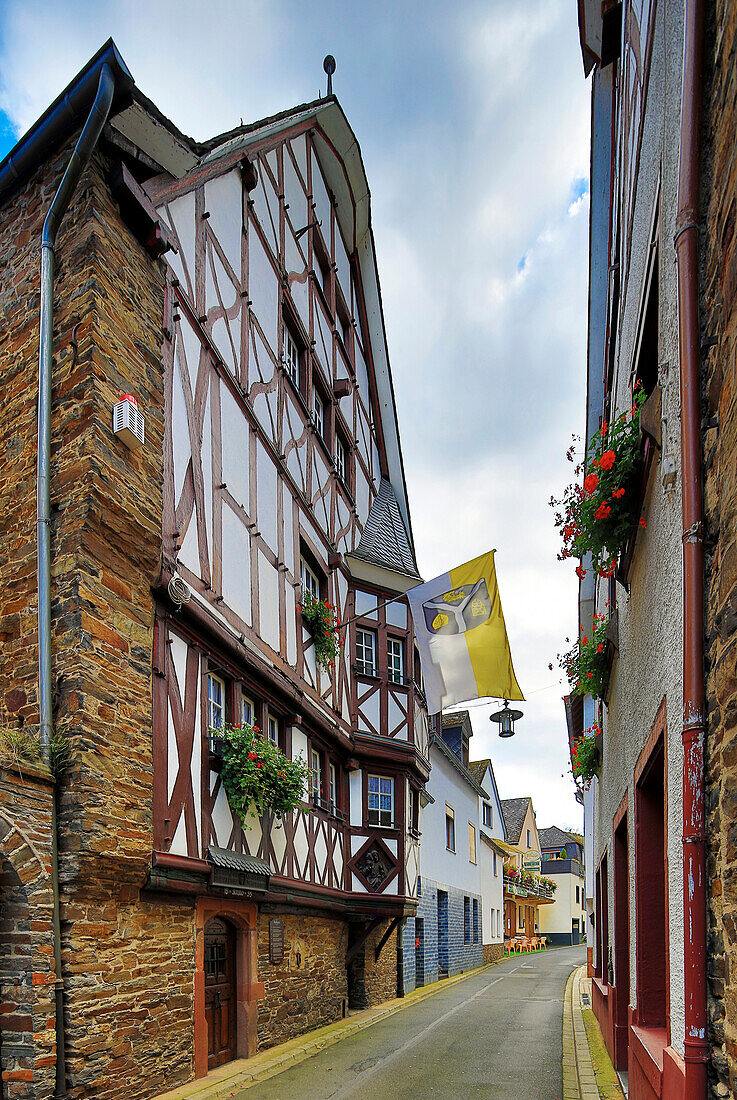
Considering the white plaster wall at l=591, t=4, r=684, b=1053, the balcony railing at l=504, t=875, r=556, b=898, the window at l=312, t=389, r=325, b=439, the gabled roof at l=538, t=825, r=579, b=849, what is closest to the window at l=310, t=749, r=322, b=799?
the window at l=312, t=389, r=325, b=439

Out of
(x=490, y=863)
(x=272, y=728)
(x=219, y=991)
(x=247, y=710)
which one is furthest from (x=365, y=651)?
(x=490, y=863)

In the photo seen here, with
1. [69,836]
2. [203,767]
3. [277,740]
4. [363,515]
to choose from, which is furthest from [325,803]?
[69,836]

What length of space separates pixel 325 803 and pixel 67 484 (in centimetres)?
750

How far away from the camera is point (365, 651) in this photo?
1544 cm

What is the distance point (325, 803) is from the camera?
1302 cm

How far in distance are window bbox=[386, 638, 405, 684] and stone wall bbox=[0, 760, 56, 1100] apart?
9.88m

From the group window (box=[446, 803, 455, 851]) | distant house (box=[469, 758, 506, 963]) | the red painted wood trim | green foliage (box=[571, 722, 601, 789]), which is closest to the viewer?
the red painted wood trim

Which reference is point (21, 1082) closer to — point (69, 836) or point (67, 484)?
point (69, 836)

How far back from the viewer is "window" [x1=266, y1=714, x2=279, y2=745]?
35.4ft

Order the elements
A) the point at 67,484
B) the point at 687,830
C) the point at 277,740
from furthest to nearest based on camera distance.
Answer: the point at 277,740
the point at 67,484
the point at 687,830

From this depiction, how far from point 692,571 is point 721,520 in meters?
0.23

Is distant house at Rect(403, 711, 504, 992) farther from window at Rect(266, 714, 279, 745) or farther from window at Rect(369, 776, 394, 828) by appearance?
window at Rect(266, 714, 279, 745)

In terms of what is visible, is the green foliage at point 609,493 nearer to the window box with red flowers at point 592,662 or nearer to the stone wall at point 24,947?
the window box with red flowers at point 592,662

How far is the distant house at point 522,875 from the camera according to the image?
41094 millimetres
